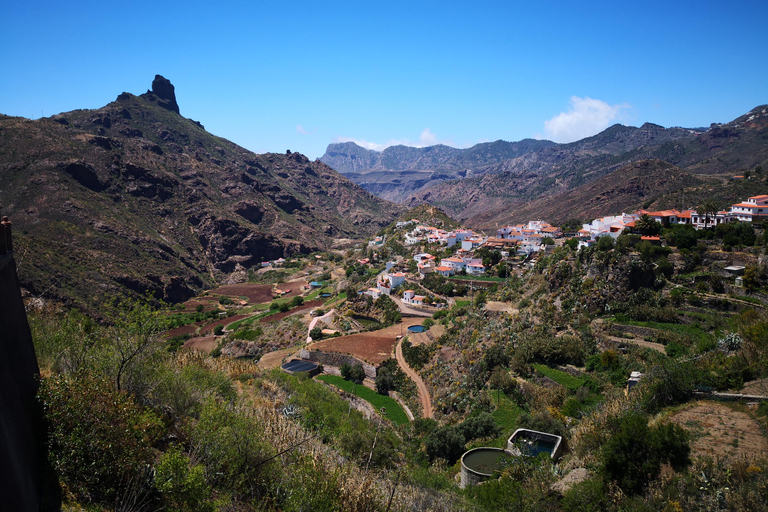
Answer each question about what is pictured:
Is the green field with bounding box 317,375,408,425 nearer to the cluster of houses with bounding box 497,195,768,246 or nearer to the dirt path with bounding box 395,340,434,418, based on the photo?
the dirt path with bounding box 395,340,434,418

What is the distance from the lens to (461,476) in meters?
13.7

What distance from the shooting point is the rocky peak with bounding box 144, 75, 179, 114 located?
14980 cm

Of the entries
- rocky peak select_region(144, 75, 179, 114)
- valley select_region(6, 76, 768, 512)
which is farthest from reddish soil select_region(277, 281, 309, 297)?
rocky peak select_region(144, 75, 179, 114)

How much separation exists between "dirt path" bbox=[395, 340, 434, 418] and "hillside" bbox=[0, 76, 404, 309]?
2247 cm

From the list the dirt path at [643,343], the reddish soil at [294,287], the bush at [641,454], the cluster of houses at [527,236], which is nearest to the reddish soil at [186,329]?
the reddish soil at [294,287]

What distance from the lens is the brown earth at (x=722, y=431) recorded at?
852cm

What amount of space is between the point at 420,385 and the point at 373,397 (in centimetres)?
333

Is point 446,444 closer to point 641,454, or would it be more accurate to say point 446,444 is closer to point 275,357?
point 641,454

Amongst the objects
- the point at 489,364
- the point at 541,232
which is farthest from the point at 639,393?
the point at 541,232

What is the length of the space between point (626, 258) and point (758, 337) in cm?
998

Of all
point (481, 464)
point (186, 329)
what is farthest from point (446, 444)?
point (186, 329)

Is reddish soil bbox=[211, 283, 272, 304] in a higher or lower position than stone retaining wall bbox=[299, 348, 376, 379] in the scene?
higher

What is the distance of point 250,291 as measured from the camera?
7869 centimetres

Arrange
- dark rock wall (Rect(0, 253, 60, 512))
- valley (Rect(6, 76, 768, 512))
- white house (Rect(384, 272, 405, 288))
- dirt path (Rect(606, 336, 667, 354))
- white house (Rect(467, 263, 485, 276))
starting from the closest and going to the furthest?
dark rock wall (Rect(0, 253, 60, 512))
valley (Rect(6, 76, 768, 512))
dirt path (Rect(606, 336, 667, 354))
white house (Rect(467, 263, 485, 276))
white house (Rect(384, 272, 405, 288))
